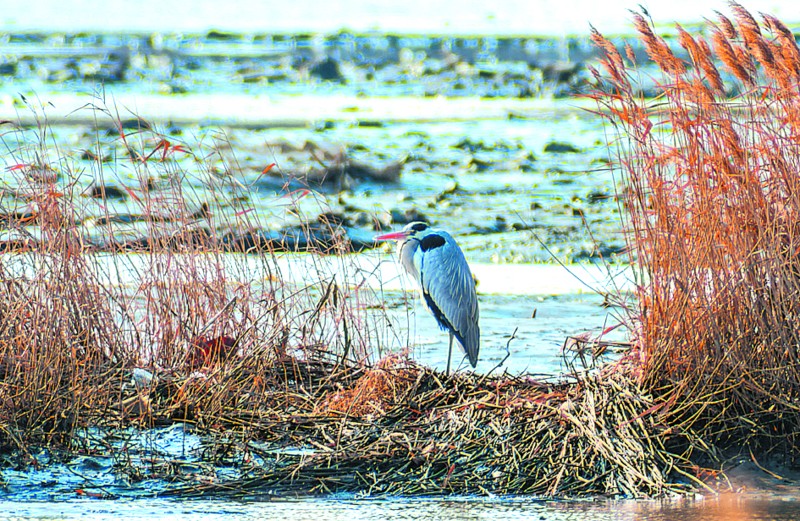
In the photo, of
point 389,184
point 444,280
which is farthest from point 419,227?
point 389,184

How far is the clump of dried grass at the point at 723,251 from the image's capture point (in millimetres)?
4539

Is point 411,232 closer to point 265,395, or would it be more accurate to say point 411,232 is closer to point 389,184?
point 265,395

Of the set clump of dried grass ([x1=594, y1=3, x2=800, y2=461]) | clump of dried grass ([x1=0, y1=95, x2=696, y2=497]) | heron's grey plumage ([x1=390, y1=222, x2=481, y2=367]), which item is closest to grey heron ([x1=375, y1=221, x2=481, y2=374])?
heron's grey plumage ([x1=390, y1=222, x2=481, y2=367])

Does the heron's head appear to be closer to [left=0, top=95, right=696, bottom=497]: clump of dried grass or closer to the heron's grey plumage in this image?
the heron's grey plumage

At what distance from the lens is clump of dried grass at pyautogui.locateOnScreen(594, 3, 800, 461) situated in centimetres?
454

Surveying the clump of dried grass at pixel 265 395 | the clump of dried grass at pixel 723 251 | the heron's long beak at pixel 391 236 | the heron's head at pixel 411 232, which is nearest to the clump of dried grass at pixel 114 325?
the clump of dried grass at pixel 265 395

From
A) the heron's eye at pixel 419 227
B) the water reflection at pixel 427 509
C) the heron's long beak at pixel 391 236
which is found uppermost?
the heron's eye at pixel 419 227

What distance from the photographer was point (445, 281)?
5980 millimetres

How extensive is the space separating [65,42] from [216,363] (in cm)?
3239

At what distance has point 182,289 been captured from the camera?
5367mm

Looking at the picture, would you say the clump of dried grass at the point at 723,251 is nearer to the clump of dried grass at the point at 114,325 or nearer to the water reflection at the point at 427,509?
the water reflection at the point at 427,509

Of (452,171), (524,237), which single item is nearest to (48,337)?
(524,237)

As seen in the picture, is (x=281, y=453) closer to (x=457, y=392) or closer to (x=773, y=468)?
(x=457, y=392)

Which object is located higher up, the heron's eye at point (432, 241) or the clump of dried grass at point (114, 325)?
the heron's eye at point (432, 241)
